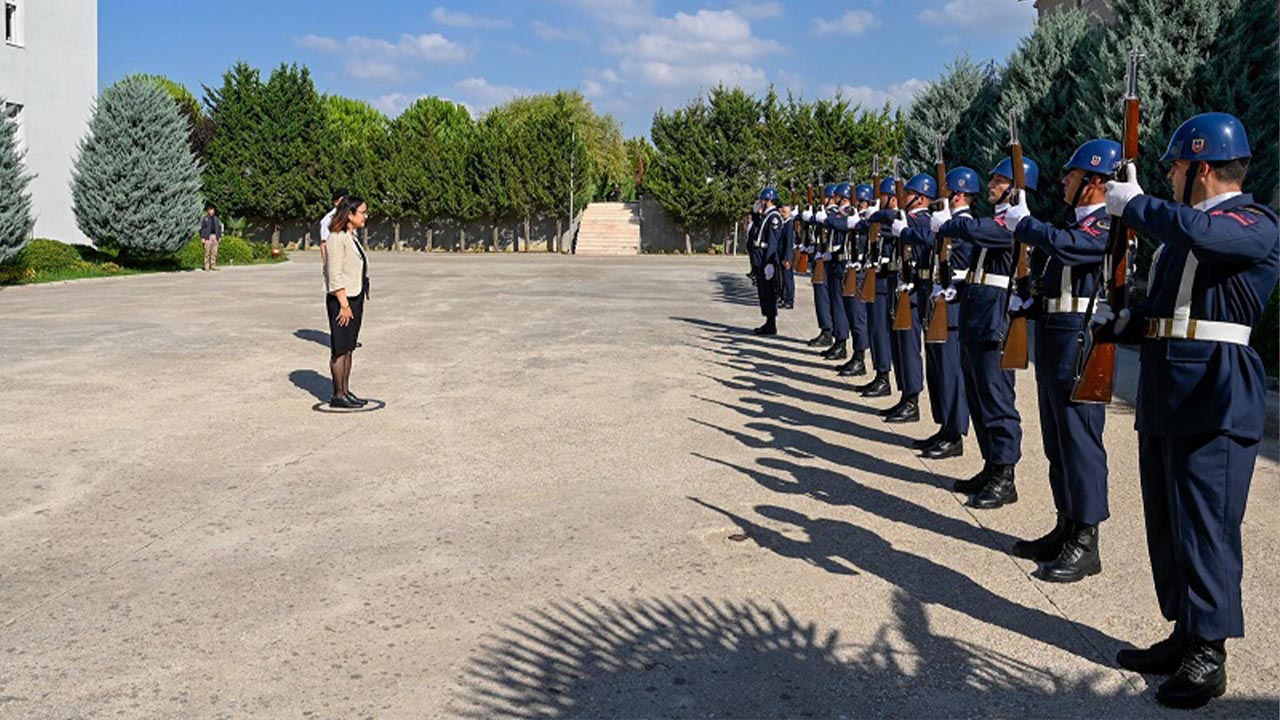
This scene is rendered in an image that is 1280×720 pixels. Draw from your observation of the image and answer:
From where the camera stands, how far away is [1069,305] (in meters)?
5.33

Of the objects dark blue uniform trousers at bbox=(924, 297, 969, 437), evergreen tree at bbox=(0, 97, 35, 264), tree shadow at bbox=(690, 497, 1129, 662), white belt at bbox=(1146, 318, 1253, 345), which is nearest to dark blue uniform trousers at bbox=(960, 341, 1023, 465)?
dark blue uniform trousers at bbox=(924, 297, 969, 437)

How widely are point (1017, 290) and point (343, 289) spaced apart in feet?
18.6

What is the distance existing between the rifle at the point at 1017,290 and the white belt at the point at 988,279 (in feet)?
0.55

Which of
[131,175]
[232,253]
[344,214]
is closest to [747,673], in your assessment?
[344,214]

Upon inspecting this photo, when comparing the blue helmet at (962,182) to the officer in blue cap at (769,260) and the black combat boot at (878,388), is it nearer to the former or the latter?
the black combat boot at (878,388)

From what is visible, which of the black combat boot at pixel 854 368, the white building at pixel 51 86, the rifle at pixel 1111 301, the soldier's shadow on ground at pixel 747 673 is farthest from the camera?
the white building at pixel 51 86

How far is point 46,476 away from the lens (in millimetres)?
6844

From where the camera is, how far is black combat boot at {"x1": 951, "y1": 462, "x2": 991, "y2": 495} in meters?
6.48

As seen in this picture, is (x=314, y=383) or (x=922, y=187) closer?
(x=922, y=187)

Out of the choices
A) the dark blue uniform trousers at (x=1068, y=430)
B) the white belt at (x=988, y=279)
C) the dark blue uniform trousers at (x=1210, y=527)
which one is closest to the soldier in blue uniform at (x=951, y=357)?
the white belt at (x=988, y=279)

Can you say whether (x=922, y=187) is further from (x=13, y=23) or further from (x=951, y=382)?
(x=13, y=23)

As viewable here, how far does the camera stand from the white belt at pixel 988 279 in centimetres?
653

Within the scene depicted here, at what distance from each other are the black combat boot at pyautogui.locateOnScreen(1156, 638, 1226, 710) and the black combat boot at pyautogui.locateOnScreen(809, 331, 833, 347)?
33.0ft

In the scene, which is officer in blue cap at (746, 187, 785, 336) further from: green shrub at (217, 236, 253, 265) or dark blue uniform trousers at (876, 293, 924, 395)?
green shrub at (217, 236, 253, 265)
